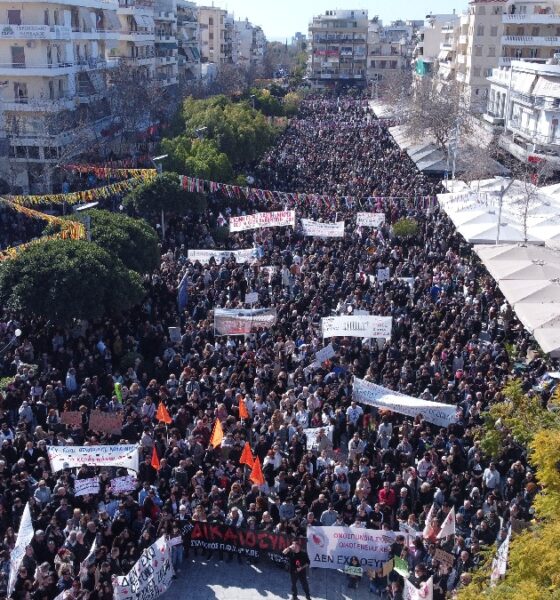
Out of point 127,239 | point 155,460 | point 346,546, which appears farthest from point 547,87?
point 346,546

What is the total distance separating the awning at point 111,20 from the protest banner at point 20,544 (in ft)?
143

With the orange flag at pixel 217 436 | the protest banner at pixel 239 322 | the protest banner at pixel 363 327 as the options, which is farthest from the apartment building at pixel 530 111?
the orange flag at pixel 217 436

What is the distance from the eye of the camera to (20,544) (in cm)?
1136

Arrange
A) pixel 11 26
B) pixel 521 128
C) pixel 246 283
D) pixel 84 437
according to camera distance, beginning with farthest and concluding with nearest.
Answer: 1. pixel 521 128
2. pixel 11 26
3. pixel 246 283
4. pixel 84 437

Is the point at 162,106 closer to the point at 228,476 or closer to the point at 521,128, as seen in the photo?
the point at 521,128

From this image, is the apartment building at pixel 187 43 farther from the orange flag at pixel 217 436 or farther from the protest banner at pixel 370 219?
the orange flag at pixel 217 436

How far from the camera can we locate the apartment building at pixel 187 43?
254 feet

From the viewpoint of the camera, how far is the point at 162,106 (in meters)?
54.4

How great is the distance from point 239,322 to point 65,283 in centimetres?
422

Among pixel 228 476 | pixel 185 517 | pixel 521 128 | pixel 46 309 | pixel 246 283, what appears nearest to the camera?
pixel 185 517

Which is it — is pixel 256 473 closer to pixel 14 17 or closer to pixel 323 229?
pixel 323 229

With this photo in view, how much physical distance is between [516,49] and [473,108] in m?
6.35

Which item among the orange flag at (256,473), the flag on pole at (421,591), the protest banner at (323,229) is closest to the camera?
the flag on pole at (421,591)

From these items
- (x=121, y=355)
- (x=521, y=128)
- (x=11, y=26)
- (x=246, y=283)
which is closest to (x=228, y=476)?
(x=121, y=355)
